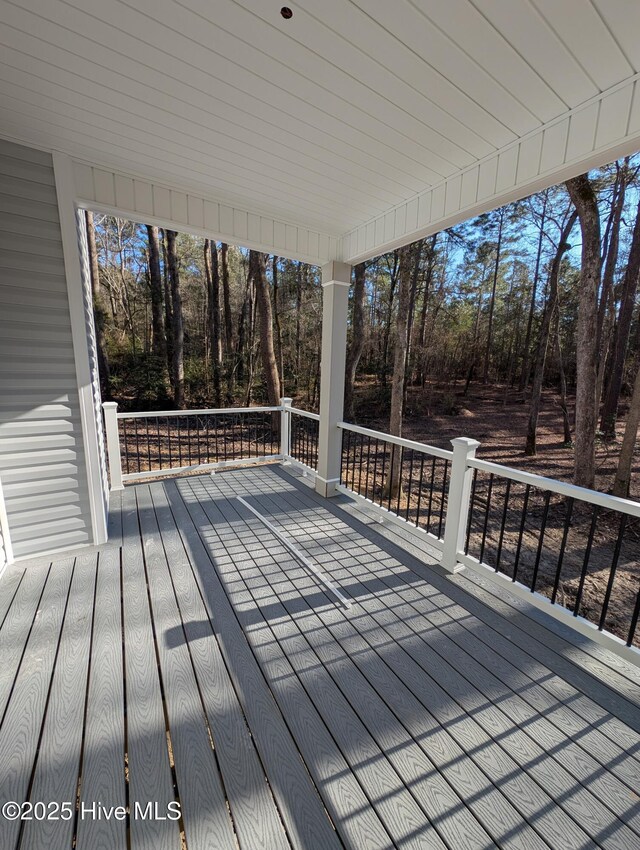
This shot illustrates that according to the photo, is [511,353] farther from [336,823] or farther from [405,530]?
[336,823]

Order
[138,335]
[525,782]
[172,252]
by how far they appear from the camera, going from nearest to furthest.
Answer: [525,782], [172,252], [138,335]

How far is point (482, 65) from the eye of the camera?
1.50 metres

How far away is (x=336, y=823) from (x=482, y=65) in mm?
2961

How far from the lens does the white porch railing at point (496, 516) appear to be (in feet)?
6.50

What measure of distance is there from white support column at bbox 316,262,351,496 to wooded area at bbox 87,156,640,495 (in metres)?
2.88

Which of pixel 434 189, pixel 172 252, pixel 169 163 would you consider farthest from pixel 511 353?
pixel 169 163

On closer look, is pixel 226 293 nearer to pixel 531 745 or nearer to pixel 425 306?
pixel 425 306

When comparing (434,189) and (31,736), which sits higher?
(434,189)

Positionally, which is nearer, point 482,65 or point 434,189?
point 482,65

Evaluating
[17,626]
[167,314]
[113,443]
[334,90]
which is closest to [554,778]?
[17,626]

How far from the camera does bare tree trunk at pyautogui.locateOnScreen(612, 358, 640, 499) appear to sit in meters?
6.05

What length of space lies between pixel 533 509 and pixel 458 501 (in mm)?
5881

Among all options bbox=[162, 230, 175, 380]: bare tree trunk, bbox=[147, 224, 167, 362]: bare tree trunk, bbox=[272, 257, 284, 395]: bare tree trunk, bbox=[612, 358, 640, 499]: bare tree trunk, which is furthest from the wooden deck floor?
bbox=[272, 257, 284, 395]: bare tree trunk

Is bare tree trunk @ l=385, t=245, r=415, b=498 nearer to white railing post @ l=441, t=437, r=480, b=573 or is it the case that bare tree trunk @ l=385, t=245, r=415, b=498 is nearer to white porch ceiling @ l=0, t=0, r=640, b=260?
white railing post @ l=441, t=437, r=480, b=573
